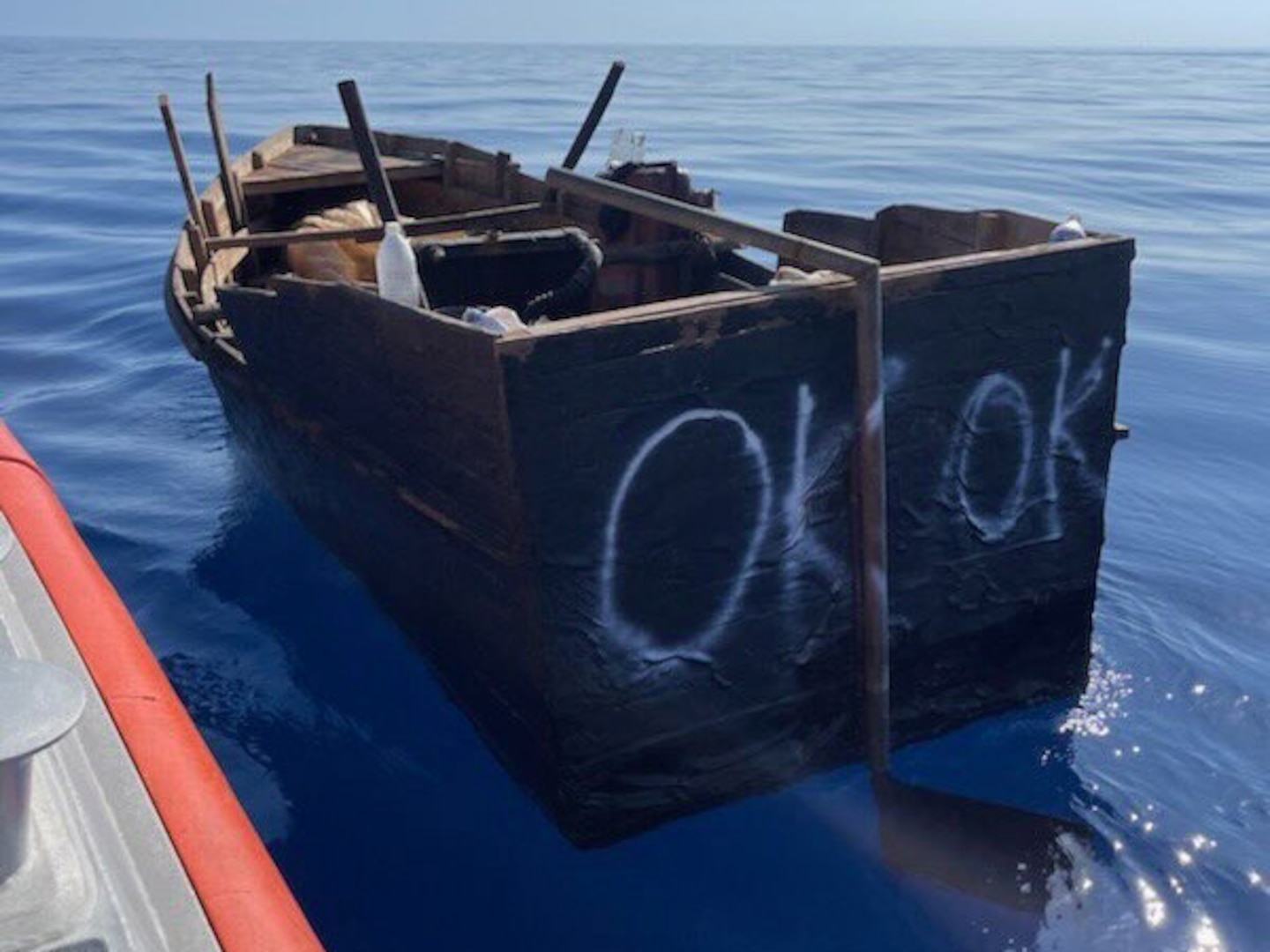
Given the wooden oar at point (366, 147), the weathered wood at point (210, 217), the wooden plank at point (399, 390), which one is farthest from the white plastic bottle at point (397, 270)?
the weathered wood at point (210, 217)

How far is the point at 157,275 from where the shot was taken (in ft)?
49.6

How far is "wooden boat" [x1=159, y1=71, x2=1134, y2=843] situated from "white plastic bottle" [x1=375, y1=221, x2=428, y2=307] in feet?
0.41

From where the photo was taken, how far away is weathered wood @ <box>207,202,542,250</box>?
6.97m

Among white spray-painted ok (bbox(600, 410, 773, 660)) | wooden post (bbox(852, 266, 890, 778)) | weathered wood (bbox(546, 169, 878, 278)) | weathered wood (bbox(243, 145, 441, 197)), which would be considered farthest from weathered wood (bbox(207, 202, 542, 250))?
wooden post (bbox(852, 266, 890, 778))

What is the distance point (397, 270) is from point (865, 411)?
1.82 meters

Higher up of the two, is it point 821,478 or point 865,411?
point 865,411

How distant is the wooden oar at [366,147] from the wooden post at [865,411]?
63.1 inches

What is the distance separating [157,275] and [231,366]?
30.7 feet

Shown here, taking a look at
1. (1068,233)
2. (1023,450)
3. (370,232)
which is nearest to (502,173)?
(370,232)

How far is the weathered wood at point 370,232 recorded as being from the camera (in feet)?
22.9

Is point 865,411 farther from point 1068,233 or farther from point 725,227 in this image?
point 1068,233

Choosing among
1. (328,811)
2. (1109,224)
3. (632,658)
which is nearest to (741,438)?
(632,658)

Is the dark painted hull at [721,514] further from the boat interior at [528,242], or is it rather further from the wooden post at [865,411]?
the boat interior at [528,242]

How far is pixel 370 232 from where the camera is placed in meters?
6.95
